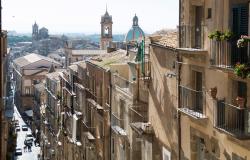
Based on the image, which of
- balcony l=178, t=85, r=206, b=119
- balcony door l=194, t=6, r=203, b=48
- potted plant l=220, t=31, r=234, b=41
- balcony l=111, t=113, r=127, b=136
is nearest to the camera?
potted plant l=220, t=31, r=234, b=41

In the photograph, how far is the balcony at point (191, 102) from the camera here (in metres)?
17.6

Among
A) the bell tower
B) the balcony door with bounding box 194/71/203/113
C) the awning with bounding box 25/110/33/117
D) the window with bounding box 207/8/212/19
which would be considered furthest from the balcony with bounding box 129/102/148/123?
the awning with bounding box 25/110/33/117

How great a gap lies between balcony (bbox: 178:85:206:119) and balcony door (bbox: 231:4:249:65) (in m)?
3.12

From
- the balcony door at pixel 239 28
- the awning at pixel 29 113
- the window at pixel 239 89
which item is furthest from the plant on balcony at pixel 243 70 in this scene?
the awning at pixel 29 113

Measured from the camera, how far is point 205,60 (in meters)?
16.8

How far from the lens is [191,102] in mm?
18266

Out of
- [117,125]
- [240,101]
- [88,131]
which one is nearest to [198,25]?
[240,101]

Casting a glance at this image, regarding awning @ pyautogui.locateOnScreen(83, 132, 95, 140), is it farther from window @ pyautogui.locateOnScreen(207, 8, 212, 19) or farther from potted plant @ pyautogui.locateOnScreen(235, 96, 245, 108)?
potted plant @ pyautogui.locateOnScreen(235, 96, 245, 108)

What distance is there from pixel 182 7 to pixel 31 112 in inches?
5184

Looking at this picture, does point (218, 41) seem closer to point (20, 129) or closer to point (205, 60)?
point (205, 60)

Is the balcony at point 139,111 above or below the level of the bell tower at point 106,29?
below

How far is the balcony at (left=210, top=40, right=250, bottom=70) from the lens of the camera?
Result: 45.8 feet

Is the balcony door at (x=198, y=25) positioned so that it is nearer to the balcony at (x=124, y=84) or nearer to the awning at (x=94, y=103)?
the balcony at (x=124, y=84)

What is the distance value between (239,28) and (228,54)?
0.92m
